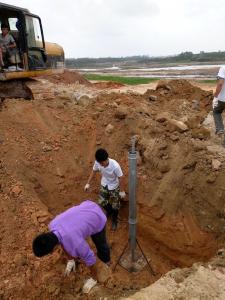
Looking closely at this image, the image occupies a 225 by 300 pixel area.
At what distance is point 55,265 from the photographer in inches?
191

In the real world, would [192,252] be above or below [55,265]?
below

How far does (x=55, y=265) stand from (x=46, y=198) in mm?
1840

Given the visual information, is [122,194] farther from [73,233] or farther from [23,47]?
[23,47]

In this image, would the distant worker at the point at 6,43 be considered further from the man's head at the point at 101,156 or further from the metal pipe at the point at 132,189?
the metal pipe at the point at 132,189

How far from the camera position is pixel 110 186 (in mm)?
6219

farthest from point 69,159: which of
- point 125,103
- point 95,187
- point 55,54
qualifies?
point 55,54

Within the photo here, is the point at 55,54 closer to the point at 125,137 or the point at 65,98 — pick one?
the point at 65,98

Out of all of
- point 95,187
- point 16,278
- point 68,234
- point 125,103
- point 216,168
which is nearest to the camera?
point 68,234

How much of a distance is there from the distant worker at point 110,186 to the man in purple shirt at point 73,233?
4.18 ft

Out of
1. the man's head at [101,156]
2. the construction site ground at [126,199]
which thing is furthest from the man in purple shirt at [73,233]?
the man's head at [101,156]

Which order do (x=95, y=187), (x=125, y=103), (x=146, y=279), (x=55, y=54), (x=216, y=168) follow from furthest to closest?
(x=55, y=54)
(x=125, y=103)
(x=95, y=187)
(x=216, y=168)
(x=146, y=279)

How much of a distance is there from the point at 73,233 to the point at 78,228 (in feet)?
Answer: 0.35

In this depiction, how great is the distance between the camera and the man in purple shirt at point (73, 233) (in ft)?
12.4

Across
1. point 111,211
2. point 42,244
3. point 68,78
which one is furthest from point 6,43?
point 68,78
